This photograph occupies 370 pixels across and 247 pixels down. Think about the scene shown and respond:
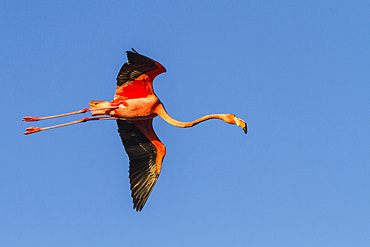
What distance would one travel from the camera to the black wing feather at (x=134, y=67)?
2637 centimetres

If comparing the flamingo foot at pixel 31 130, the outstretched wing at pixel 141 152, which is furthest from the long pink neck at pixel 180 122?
the flamingo foot at pixel 31 130

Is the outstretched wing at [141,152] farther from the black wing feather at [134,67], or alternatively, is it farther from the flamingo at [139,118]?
the black wing feather at [134,67]

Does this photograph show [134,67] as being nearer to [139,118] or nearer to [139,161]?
[139,118]

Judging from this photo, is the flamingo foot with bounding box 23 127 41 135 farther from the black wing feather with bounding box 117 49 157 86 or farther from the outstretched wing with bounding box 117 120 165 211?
the black wing feather with bounding box 117 49 157 86

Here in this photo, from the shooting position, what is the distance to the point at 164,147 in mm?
29172

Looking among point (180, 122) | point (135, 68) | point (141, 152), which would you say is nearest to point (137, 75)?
point (135, 68)

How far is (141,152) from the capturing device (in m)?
29.2

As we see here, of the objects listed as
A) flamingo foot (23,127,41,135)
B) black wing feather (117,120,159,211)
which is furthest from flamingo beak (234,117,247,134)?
flamingo foot (23,127,41,135)

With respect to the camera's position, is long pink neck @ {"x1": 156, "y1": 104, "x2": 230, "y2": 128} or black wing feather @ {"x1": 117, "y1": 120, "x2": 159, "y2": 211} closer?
long pink neck @ {"x1": 156, "y1": 104, "x2": 230, "y2": 128}

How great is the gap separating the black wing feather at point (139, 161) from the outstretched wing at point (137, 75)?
1431 millimetres

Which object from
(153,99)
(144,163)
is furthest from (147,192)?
(153,99)

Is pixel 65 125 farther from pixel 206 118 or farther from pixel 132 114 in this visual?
pixel 206 118

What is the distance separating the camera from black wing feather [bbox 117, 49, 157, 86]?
86.5 ft

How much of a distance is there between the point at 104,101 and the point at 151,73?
197cm
